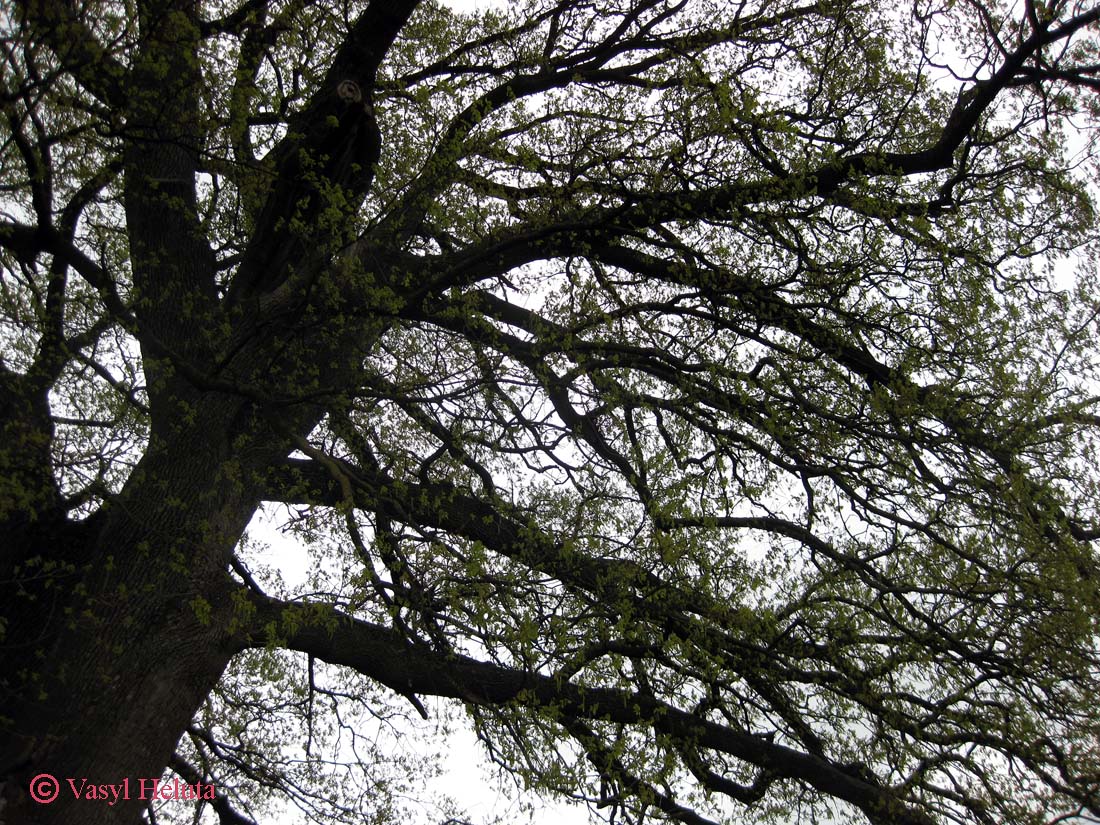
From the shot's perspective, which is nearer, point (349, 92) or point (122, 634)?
point (122, 634)

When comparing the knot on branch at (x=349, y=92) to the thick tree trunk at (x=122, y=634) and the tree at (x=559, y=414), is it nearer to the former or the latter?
the tree at (x=559, y=414)

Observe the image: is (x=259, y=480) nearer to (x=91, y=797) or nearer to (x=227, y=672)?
(x=91, y=797)

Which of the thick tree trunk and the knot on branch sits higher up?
the knot on branch

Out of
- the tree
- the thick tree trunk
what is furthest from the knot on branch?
the thick tree trunk

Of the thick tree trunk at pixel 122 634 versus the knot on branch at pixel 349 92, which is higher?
the knot on branch at pixel 349 92

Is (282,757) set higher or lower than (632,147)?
lower

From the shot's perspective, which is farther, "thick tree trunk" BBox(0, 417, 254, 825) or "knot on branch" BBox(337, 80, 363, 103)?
"knot on branch" BBox(337, 80, 363, 103)

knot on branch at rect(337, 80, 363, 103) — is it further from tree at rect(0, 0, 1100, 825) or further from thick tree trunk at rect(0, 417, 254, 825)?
thick tree trunk at rect(0, 417, 254, 825)

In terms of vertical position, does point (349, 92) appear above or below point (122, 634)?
above

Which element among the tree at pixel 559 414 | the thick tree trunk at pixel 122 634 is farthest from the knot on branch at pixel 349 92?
the thick tree trunk at pixel 122 634

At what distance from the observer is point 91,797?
17.0ft

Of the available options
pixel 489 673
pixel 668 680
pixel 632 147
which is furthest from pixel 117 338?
pixel 668 680

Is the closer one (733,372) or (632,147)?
(733,372)

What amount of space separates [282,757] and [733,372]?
660 centimetres
